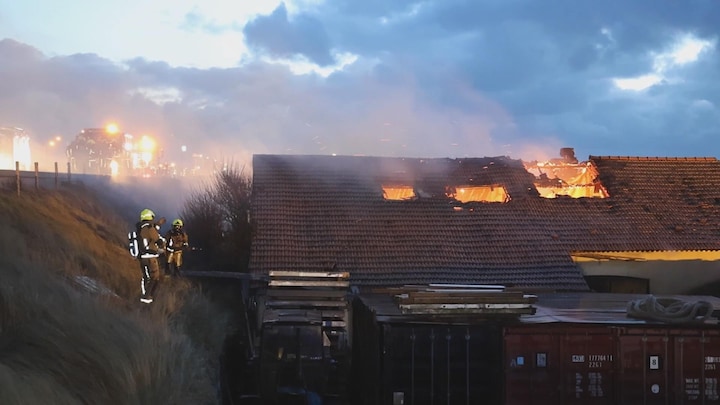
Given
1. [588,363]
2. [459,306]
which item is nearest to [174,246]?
[459,306]

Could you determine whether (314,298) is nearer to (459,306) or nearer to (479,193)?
(459,306)

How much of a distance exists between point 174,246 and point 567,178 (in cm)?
1474

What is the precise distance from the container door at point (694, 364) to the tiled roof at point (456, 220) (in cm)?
736

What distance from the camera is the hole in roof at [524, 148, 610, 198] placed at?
21.2m

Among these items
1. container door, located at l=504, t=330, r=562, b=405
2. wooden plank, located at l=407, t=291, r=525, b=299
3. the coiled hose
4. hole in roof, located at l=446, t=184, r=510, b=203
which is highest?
hole in roof, located at l=446, t=184, r=510, b=203

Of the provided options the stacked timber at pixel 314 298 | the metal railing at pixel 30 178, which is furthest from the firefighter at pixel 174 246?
the metal railing at pixel 30 178

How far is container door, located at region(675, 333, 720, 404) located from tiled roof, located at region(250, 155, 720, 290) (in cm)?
736

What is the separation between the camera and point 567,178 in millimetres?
22734

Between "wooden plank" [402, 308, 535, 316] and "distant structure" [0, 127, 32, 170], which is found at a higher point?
"distant structure" [0, 127, 32, 170]

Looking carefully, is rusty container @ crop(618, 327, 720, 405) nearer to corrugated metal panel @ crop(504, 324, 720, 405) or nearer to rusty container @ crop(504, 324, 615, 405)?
corrugated metal panel @ crop(504, 324, 720, 405)

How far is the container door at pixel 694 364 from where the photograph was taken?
28.0 feet

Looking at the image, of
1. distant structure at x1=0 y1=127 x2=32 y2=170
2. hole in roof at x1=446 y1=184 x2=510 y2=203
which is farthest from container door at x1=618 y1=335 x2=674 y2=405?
distant structure at x1=0 y1=127 x2=32 y2=170

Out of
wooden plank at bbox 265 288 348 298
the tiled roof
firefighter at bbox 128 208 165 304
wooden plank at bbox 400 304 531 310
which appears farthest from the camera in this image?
the tiled roof

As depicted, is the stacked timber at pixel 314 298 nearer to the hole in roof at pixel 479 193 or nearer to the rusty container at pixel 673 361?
the rusty container at pixel 673 361
